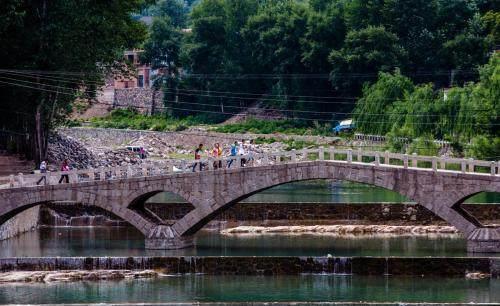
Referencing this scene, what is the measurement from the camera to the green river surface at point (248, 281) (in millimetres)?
55094

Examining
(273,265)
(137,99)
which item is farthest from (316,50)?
(273,265)

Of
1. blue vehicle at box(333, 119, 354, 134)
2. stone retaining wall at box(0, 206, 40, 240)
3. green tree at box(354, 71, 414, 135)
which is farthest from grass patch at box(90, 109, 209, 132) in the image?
stone retaining wall at box(0, 206, 40, 240)

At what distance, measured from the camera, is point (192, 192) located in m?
66.2

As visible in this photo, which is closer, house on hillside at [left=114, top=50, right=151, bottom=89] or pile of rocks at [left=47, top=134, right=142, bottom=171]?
pile of rocks at [left=47, top=134, right=142, bottom=171]

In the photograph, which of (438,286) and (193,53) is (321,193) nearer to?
(438,286)

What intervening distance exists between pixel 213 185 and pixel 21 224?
10.5 m

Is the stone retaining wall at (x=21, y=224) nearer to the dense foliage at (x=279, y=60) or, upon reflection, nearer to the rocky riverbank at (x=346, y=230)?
the dense foliage at (x=279, y=60)

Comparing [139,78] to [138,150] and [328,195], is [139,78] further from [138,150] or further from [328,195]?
[328,195]

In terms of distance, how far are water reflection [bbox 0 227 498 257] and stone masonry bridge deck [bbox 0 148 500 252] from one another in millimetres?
1125

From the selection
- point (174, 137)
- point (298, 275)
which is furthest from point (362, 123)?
point (298, 275)

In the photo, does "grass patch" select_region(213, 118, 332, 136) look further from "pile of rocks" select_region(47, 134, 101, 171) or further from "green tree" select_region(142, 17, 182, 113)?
"pile of rocks" select_region(47, 134, 101, 171)

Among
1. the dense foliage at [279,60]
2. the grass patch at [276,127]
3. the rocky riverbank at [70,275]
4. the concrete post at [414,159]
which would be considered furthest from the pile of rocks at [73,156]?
the rocky riverbank at [70,275]

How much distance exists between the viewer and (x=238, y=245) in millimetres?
67500

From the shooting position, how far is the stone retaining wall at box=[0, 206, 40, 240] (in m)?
70.1
